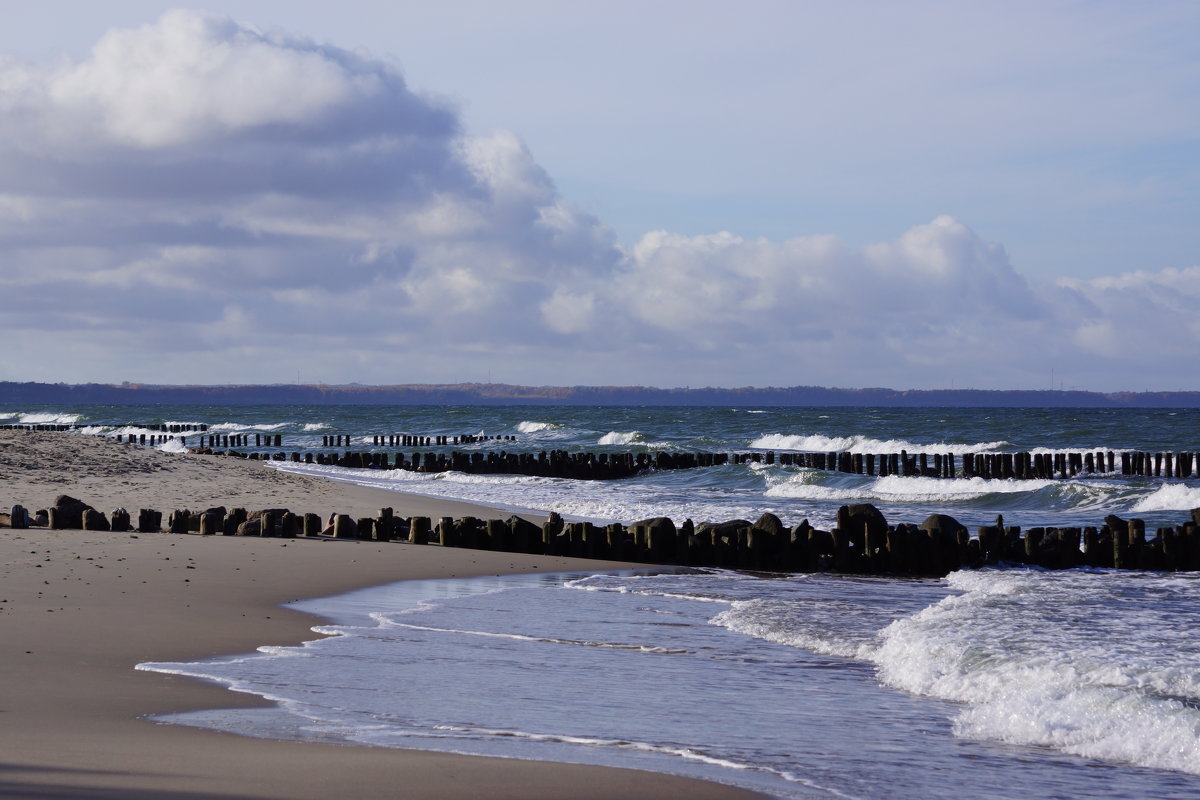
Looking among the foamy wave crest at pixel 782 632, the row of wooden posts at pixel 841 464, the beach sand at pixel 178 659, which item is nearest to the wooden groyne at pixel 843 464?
the row of wooden posts at pixel 841 464

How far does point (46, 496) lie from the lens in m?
20.4

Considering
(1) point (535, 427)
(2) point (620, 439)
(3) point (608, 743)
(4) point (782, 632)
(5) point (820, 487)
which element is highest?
(1) point (535, 427)

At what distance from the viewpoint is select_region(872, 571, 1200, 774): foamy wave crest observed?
6938mm

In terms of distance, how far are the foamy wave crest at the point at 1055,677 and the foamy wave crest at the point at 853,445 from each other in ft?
153

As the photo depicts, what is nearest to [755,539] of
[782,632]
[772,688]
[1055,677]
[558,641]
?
[782,632]

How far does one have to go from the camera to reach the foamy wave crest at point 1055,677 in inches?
273

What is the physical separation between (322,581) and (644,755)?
7.40 m

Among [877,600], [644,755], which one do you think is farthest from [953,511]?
[644,755]

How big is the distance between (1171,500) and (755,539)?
53.1ft

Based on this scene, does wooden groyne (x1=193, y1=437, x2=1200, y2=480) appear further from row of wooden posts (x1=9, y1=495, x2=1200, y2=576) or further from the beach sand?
the beach sand

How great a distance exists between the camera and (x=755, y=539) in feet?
53.3

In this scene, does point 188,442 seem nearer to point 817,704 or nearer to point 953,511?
point 953,511

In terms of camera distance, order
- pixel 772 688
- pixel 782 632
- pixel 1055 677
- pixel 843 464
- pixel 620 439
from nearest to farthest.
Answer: pixel 772 688 < pixel 1055 677 < pixel 782 632 < pixel 843 464 < pixel 620 439

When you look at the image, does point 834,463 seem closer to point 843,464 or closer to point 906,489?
point 843,464
